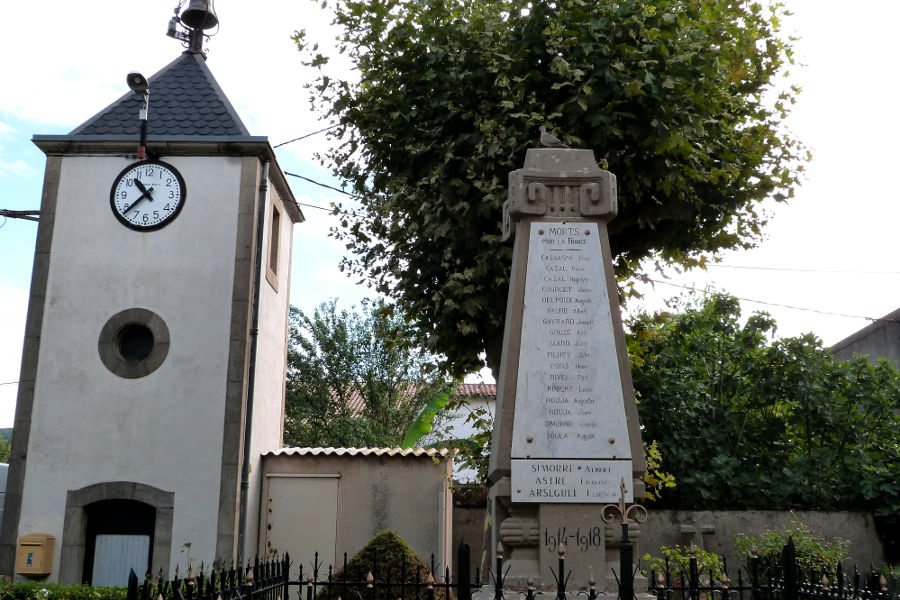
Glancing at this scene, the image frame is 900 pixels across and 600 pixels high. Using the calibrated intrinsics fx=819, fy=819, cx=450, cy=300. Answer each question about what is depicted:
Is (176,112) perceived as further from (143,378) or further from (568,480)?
(568,480)

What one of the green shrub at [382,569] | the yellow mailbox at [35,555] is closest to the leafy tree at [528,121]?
the green shrub at [382,569]

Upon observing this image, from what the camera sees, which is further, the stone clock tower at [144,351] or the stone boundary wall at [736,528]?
the stone boundary wall at [736,528]

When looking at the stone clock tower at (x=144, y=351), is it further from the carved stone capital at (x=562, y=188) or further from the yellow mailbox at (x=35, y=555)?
the carved stone capital at (x=562, y=188)

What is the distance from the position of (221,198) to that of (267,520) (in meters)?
5.55

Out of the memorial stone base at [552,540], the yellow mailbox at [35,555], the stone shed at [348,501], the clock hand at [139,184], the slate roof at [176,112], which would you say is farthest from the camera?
the slate roof at [176,112]

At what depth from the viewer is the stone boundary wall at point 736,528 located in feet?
45.0

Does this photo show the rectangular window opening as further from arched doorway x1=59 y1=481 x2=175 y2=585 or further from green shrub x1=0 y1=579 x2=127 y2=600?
green shrub x1=0 y1=579 x2=127 y2=600

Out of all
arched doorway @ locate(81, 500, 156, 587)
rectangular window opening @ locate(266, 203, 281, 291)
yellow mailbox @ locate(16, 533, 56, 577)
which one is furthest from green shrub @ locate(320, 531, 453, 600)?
rectangular window opening @ locate(266, 203, 281, 291)

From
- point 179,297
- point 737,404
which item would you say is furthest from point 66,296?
point 737,404

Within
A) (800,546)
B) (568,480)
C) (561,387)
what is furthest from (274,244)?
(568,480)

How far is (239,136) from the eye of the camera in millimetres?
14039

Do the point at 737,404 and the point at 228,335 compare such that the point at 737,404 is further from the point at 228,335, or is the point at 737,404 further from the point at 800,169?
the point at 228,335

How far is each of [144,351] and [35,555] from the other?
11.3 feet

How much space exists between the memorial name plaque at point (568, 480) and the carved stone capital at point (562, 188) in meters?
1.76
